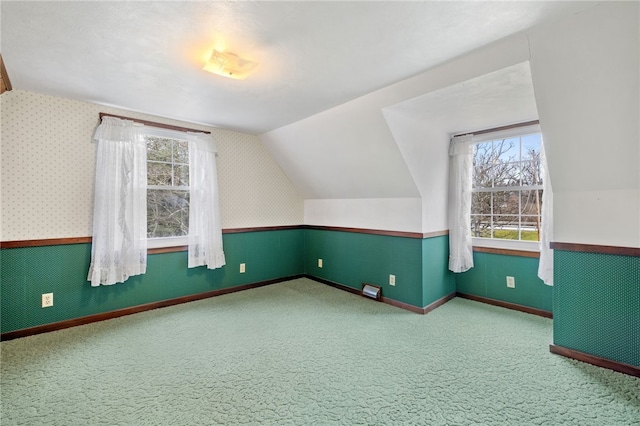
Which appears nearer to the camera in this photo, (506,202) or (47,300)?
(47,300)

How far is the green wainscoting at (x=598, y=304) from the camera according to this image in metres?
2.16

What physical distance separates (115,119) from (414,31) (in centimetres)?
302

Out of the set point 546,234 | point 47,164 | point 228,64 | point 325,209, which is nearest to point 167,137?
point 47,164

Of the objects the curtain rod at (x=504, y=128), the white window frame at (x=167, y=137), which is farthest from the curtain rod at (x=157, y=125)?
the curtain rod at (x=504, y=128)

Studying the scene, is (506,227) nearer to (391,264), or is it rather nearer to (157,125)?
(391,264)

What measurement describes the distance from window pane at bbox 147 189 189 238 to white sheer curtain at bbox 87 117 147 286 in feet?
0.83

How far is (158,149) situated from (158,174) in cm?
30

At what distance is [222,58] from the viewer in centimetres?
202

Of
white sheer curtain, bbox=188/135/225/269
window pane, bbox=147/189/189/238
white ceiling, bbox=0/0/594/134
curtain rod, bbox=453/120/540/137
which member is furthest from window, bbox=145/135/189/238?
curtain rod, bbox=453/120/540/137

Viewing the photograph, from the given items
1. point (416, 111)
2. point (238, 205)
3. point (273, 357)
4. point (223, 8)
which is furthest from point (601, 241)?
point (238, 205)

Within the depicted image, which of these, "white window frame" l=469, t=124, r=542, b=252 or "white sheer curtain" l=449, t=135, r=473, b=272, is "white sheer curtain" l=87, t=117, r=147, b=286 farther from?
"white window frame" l=469, t=124, r=542, b=252

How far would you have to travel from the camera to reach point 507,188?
11.7ft

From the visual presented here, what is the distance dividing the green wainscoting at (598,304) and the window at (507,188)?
1.08 metres

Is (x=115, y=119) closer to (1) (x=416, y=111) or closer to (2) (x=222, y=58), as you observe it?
(2) (x=222, y=58)
